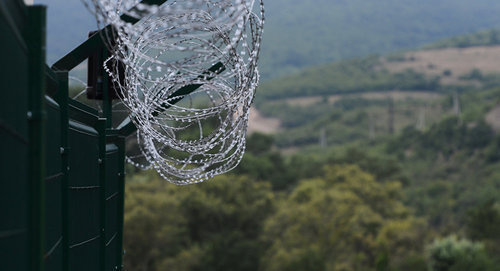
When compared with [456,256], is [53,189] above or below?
above

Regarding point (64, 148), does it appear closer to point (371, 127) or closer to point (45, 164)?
point (45, 164)

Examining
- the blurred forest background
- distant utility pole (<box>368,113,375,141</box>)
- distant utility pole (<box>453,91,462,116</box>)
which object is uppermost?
the blurred forest background

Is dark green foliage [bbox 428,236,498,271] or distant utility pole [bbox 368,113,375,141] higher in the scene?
dark green foliage [bbox 428,236,498,271]

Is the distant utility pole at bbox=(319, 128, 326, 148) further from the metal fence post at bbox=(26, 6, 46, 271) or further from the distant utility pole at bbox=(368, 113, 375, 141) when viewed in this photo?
the metal fence post at bbox=(26, 6, 46, 271)

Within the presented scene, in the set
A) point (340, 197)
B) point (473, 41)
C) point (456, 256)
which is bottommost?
point (473, 41)

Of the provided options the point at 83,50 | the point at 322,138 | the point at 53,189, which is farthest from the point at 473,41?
the point at 53,189

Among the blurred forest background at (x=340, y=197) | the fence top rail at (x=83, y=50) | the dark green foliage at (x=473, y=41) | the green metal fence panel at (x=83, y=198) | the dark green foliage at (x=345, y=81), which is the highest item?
the fence top rail at (x=83, y=50)

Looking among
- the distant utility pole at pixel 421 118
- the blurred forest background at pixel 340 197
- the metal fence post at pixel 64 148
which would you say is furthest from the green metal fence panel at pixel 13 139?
the distant utility pole at pixel 421 118

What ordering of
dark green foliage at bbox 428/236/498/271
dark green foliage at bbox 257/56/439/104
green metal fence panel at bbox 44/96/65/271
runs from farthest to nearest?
dark green foliage at bbox 257/56/439/104 < dark green foliage at bbox 428/236/498/271 < green metal fence panel at bbox 44/96/65/271

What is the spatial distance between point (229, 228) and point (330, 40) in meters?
161

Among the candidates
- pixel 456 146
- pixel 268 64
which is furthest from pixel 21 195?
pixel 268 64

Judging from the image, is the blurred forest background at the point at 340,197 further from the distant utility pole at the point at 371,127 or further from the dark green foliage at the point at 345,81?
the dark green foliage at the point at 345,81

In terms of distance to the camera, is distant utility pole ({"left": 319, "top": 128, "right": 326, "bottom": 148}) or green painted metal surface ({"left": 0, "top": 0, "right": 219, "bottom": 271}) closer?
green painted metal surface ({"left": 0, "top": 0, "right": 219, "bottom": 271})

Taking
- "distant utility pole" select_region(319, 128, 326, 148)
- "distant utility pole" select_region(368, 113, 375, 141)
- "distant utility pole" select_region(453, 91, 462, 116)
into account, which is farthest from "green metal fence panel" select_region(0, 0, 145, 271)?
"distant utility pole" select_region(319, 128, 326, 148)
